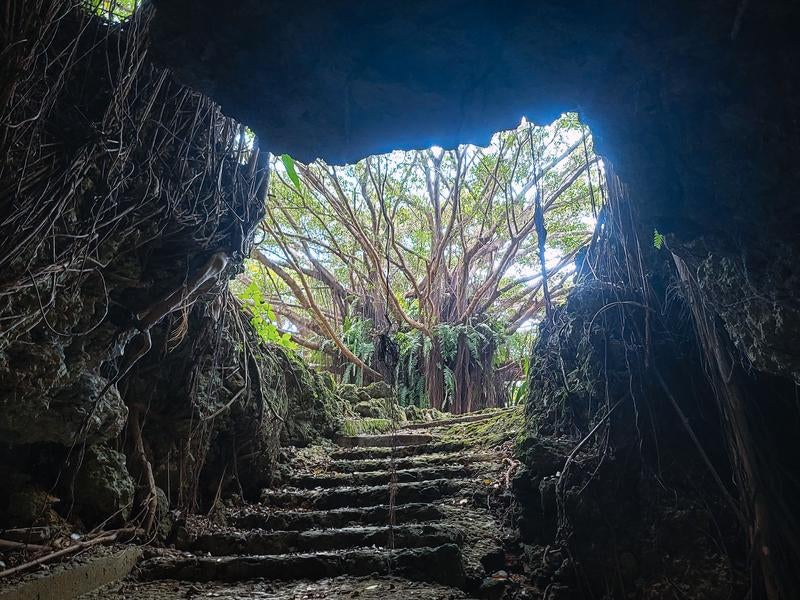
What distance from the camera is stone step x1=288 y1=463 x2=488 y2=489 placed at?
14.1 feet

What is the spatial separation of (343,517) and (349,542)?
0.38 m

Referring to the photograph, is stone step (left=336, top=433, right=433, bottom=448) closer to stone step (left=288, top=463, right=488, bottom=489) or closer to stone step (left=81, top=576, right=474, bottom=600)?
stone step (left=288, top=463, right=488, bottom=489)

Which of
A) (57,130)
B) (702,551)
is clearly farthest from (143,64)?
(702,551)

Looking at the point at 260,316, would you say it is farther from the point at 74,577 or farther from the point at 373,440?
the point at 74,577

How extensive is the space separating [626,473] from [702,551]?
1.55ft

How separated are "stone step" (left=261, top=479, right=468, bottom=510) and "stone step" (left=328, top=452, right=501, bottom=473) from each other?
480 millimetres

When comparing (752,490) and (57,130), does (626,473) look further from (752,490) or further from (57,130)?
(57,130)

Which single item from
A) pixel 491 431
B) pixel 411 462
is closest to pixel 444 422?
pixel 491 431

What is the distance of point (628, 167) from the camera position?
209 cm

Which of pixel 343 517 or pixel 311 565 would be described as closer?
pixel 311 565

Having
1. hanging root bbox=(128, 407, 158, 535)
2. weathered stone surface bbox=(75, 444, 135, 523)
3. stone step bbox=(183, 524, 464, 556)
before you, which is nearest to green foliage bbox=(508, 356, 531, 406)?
stone step bbox=(183, 524, 464, 556)

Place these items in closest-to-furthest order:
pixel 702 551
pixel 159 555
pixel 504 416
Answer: pixel 702 551, pixel 159 555, pixel 504 416

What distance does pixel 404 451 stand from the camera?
17.0 feet

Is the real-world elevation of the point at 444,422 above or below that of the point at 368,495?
above
